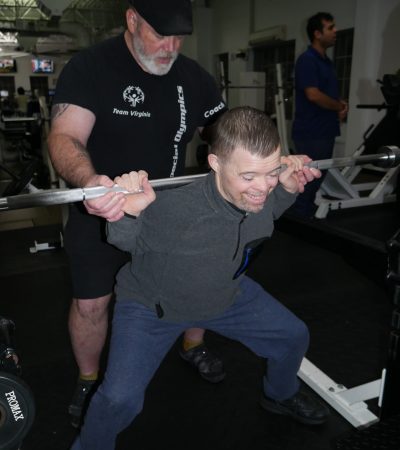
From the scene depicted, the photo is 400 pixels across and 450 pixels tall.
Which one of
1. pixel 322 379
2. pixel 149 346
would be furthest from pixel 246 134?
pixel 322 379

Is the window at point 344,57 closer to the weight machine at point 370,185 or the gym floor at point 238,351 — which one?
the weight machine at point 370,185

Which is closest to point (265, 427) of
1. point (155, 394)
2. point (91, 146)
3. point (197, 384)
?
point (197, 384)

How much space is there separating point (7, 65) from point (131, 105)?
12695mm

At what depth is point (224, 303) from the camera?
1.34 m

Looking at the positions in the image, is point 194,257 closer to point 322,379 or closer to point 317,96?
point 322,379

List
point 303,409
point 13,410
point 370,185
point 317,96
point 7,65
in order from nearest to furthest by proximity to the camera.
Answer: point 13,410, point 303,409, point 317,96, point 370,185, point 7,65

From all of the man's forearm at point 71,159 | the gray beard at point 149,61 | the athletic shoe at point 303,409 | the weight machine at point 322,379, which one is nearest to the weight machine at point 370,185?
the weight machine at point 322,379

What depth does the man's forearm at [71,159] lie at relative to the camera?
1.14m

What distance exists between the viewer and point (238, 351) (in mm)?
2141

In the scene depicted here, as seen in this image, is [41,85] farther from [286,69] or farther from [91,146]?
[91,146]

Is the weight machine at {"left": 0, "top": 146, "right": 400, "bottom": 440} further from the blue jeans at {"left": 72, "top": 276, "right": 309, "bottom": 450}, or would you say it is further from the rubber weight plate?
the blue jeans at {"left": 72, "top": 276, "right": 309, "bottom": 450}

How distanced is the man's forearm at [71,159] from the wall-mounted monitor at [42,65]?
12.0m

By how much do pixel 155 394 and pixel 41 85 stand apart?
41.9 feet

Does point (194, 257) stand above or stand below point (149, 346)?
above
